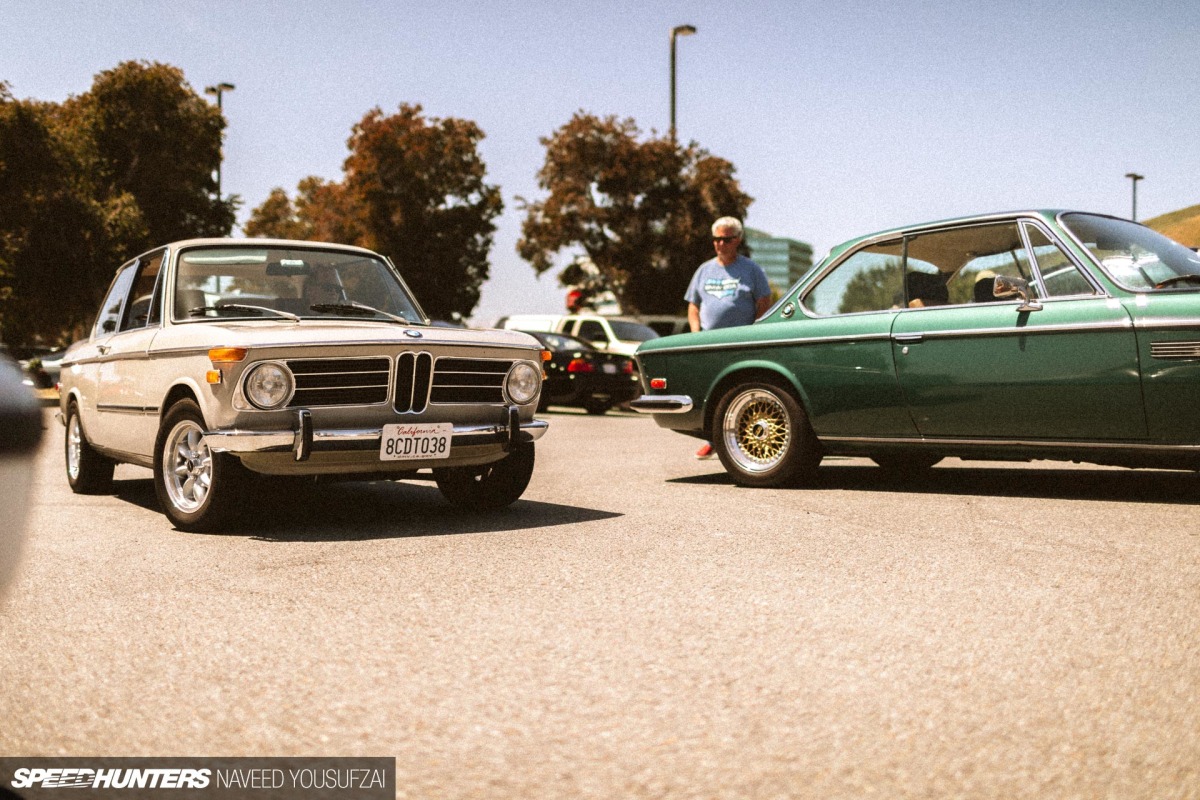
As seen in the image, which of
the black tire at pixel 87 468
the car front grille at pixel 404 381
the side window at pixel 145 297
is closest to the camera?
the car front grille at pixel 404 381

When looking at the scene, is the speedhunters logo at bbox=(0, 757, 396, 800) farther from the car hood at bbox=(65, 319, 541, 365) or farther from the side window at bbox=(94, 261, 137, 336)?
the side window at bbox=(94, 261, 137, 336)

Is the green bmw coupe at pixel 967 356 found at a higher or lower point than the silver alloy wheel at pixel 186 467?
higher

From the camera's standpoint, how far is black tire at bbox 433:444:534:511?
23.1 feet

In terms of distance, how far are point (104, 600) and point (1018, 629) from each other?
3.35 meters

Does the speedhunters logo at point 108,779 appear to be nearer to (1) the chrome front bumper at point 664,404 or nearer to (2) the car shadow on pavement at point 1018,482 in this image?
(2) the car shadow on pavement at point 1018,482

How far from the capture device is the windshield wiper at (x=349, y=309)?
725 cm

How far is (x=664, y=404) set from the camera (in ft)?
29.0

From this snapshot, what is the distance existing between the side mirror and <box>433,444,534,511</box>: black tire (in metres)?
2.85

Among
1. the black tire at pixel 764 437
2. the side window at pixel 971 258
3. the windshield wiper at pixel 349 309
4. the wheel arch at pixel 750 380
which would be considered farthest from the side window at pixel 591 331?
the windshield wiper at pixel 349 309

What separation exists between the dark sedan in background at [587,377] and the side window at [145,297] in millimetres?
13293

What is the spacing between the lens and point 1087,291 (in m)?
7.02

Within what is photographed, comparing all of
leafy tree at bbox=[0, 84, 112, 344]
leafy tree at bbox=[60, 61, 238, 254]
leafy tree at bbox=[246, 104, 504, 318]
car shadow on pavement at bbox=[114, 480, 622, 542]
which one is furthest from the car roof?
leafy tree at bbox=[246, 104, 504, 318]

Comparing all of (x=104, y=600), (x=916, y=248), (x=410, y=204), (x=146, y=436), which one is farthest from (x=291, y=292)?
(x=410, y=204)

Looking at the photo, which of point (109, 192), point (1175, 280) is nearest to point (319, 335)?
point (1175, 280)
